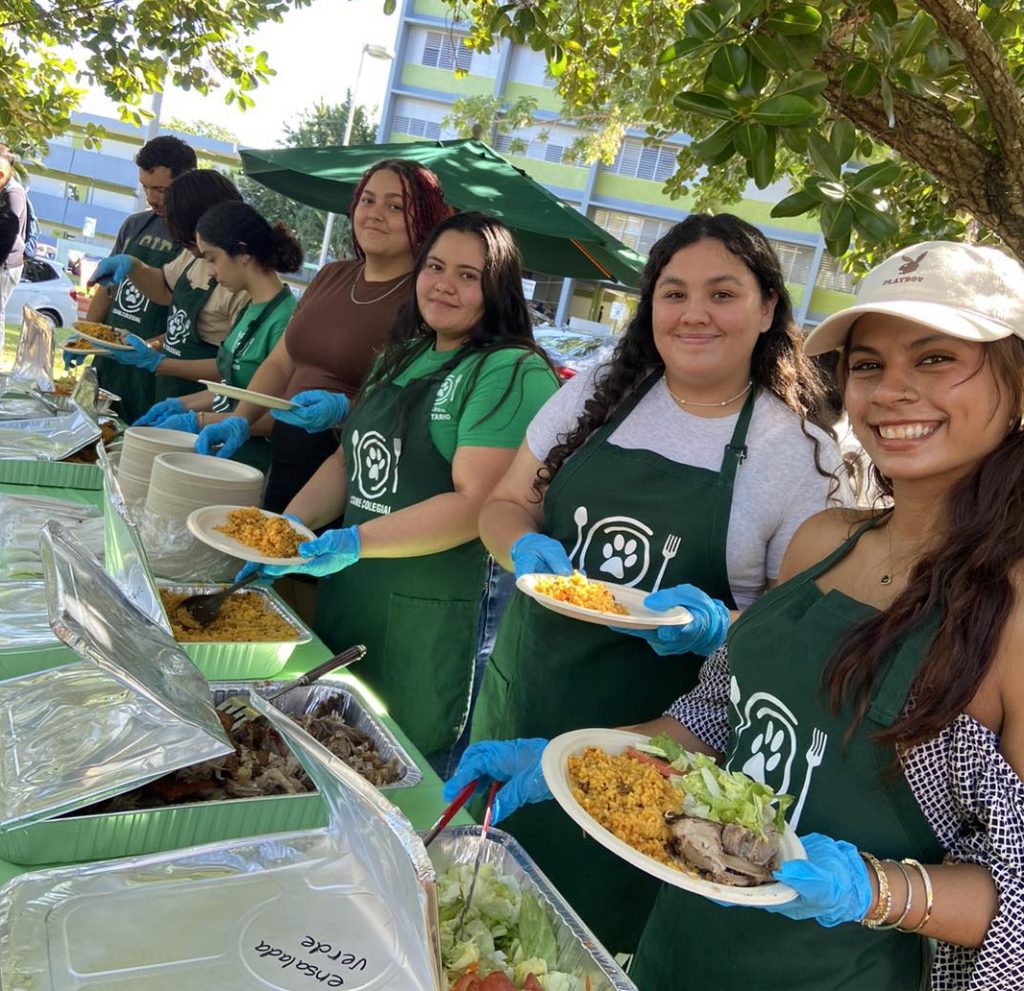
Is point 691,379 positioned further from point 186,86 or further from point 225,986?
point 186,86

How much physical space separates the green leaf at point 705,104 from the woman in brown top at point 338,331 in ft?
5.34

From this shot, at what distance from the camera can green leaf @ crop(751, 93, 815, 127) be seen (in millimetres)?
1308

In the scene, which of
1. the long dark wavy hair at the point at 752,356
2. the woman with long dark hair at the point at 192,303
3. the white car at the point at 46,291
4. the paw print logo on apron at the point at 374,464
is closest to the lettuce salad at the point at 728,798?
the long dark wavy hair at the point at 752,356

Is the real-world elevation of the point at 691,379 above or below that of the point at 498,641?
above

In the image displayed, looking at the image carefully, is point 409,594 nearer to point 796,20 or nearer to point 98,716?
point 98,716

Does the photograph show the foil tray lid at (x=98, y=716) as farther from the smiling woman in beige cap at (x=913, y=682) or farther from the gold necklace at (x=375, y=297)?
the gold necklace at (x=375, y=297)

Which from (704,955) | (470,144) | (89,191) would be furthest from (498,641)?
(89,191)

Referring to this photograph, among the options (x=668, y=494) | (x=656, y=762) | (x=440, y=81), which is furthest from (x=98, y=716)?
(x=440, y=81)

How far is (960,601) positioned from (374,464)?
1645 mm

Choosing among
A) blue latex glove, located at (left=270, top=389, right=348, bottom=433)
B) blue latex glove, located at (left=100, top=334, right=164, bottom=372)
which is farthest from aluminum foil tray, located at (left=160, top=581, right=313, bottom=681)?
blue latex glove, located at (left=100, top=334, right=164, bottom=372)

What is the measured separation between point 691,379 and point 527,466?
1.53 feet

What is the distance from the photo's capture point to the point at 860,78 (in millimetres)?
1538

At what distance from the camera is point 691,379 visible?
190 cm

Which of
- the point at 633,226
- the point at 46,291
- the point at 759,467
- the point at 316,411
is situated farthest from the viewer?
the point at 633,226
